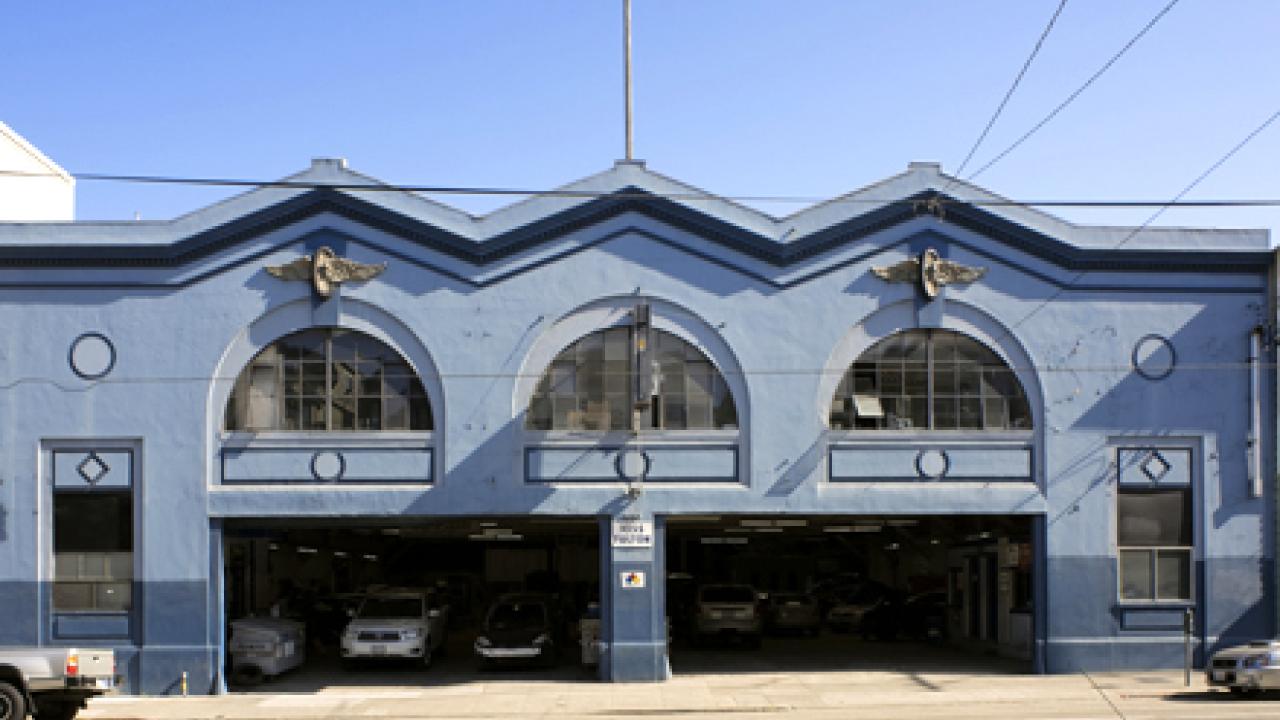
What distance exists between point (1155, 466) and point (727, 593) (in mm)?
11173

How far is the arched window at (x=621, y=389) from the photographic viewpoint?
2642cm

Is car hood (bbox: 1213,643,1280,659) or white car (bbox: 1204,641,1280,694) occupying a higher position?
car hood (bbox: 1213,643,1280,659)

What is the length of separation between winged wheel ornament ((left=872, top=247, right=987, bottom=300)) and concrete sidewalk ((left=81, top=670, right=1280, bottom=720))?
22.5 feet

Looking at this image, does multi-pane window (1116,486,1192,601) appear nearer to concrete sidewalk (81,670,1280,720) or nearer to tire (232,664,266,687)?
concrete sidewalk (81,670,1280,720)

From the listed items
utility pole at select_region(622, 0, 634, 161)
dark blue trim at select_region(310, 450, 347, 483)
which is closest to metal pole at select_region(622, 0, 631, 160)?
utility pole at select_region(622, 0, 634, 161)

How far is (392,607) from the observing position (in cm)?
3056

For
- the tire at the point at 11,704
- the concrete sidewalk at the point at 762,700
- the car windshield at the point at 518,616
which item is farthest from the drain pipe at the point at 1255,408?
the tire at the point at 11,704

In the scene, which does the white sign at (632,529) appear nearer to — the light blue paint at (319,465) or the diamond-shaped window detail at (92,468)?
the light blue paint at (319,465)

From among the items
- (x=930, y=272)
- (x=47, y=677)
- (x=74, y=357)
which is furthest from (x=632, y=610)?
(x=74, y=357)

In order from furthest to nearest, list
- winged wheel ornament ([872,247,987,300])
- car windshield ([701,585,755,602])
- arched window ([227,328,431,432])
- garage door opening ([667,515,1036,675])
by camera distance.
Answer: car windshield ([701,585,755,602]) < garage door opening ([667,515,1036,675]) < winged wheel ornament ([872,247,987,300]) < arched window ([227,328,431,432])

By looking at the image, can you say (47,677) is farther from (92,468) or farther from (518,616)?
(518,616)

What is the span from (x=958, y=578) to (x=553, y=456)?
1363 cm

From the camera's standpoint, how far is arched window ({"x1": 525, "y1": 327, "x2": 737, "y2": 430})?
26.4 m

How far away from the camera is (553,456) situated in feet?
85.9
